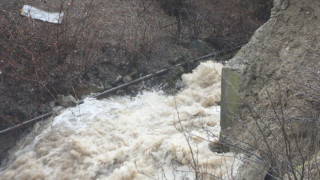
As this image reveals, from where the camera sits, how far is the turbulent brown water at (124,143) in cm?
541

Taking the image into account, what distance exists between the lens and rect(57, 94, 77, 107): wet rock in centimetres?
681

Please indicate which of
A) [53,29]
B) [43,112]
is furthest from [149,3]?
[43,112]

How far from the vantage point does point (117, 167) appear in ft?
18.3

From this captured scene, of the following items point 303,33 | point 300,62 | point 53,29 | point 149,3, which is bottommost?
point 300,62

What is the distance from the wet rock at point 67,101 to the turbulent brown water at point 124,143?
0.41 ft

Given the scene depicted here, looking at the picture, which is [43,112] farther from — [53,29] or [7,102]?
[53,29]

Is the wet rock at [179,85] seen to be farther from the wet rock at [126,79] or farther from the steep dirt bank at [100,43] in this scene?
the wet rock at [126,79]

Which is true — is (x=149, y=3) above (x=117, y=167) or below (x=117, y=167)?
above

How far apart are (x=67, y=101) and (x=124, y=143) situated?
137cm

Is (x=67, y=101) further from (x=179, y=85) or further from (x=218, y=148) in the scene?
(x=218, y=148)

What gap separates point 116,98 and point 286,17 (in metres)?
3.26

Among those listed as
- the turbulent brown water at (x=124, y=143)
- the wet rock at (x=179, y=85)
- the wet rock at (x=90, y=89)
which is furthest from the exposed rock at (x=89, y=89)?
the wet rock at (x=179, y=85)

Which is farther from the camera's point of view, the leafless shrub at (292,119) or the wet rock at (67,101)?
the wet rock at (67,101)

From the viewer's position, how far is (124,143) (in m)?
6.07
